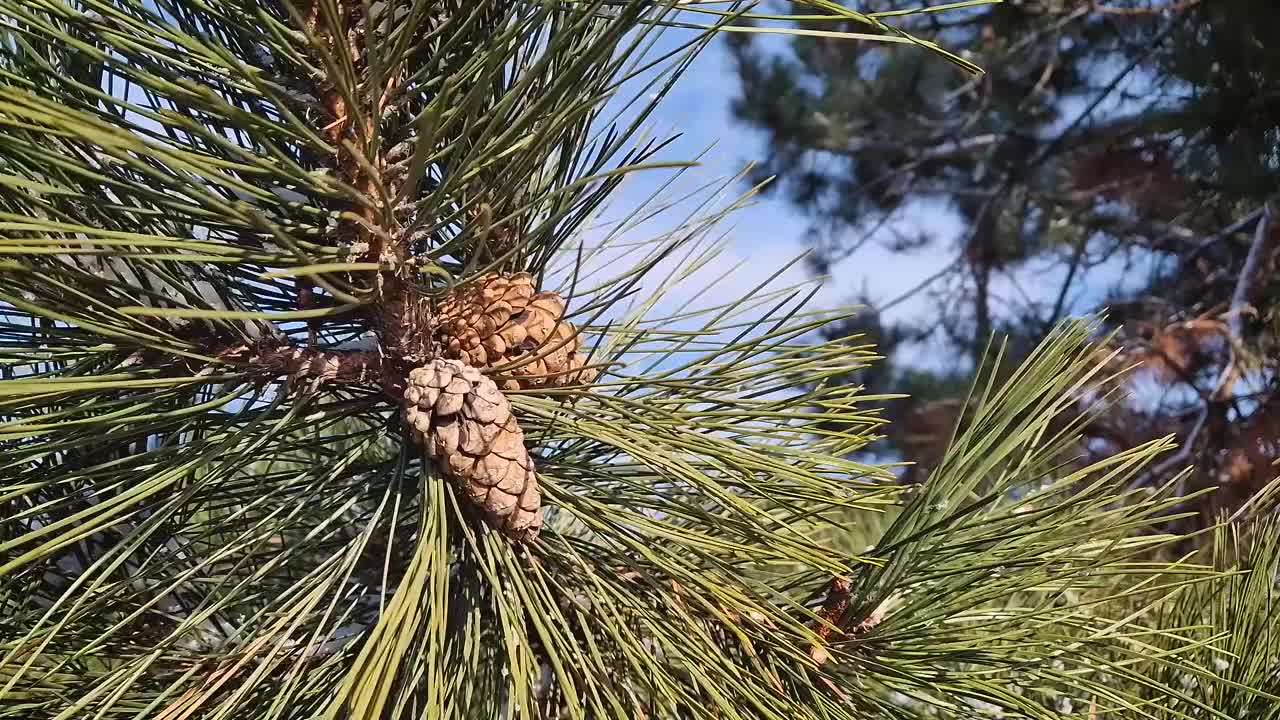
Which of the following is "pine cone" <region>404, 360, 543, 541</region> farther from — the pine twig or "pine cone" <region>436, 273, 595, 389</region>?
the pine twig

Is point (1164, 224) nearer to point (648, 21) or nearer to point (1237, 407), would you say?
point (1237, 407)

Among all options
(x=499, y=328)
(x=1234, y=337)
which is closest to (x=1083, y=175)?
(x=1234, y=337)

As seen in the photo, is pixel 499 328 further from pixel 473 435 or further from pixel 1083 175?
pixel 1083 175

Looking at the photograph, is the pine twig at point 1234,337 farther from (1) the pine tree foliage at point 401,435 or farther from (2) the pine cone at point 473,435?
(2) the pine cone at point 473,435

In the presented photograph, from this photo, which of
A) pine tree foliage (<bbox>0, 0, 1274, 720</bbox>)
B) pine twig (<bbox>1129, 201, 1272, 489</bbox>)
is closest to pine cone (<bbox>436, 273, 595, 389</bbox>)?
pine tree foliage (<bbox>0, 0, 1274, 720</bbox>)

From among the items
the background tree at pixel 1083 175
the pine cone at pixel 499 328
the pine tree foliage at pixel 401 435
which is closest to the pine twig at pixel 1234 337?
the background tree at pixel 1083 175

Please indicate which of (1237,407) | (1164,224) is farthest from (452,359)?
(1164,224)

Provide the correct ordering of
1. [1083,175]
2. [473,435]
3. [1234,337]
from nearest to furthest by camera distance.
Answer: [473,435]
[1234,337]
[1083,175]
